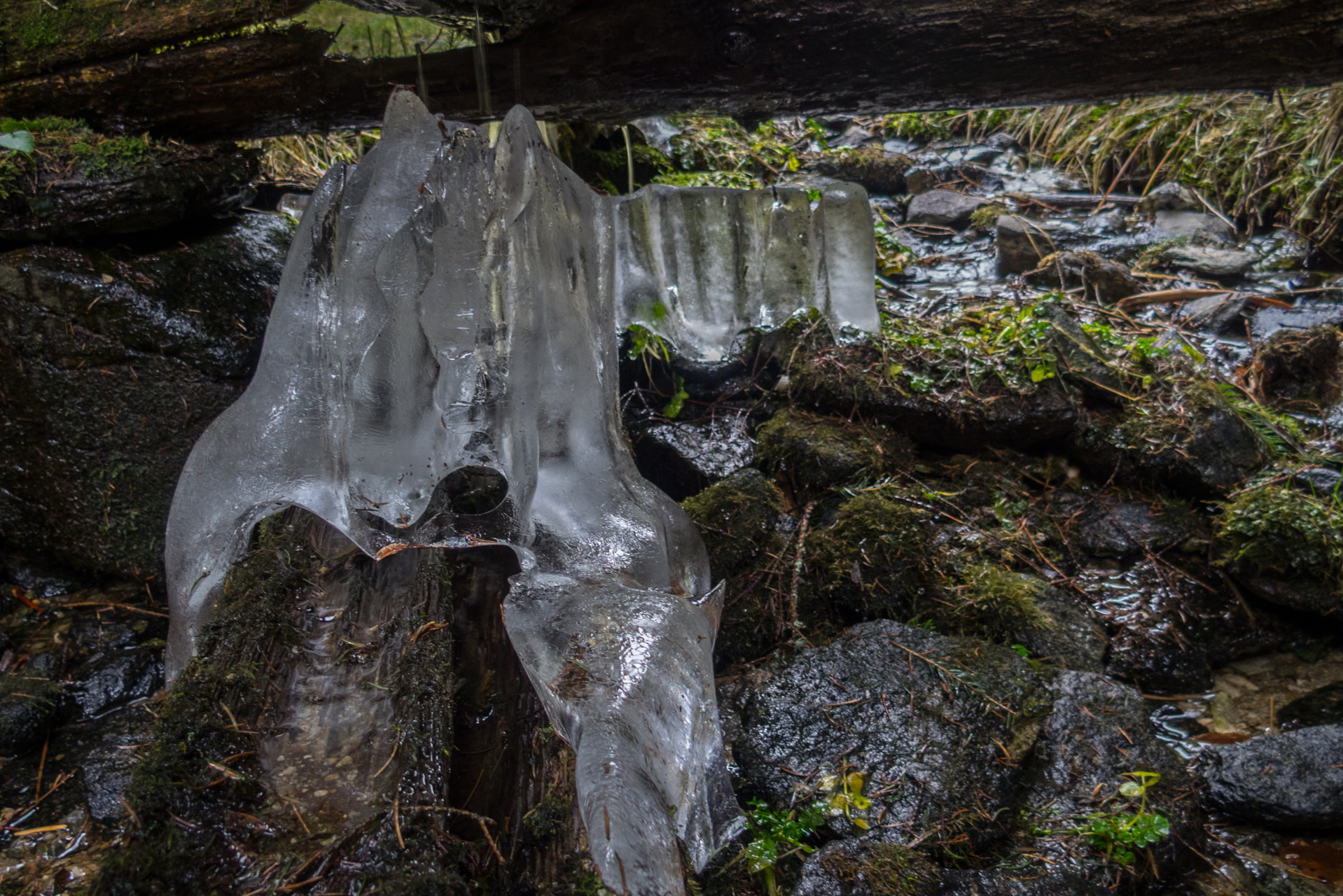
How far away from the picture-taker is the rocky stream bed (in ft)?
5.95

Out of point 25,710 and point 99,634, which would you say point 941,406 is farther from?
point 25,710

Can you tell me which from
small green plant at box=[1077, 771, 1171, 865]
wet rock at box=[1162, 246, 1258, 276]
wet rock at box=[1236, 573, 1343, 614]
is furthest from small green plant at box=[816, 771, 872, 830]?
wet rock at box=[1162, 246, 1258, 276]

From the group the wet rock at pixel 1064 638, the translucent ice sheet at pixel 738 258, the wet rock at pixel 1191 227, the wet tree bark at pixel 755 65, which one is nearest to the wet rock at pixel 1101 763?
the wet rock at pixel 1064 638

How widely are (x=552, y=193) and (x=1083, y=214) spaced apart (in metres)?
5.85

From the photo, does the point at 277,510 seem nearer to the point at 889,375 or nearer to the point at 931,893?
the point at 931,893

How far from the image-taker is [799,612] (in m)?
2.95

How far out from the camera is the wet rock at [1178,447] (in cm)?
373

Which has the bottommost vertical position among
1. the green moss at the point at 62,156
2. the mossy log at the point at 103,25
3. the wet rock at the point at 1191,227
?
the wet rock at the point at 1191,227

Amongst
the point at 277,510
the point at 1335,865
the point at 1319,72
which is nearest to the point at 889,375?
the point at 1319,72

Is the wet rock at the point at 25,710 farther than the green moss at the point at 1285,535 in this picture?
No

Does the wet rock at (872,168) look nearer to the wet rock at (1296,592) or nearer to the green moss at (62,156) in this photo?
the wet rock at (1296,592)

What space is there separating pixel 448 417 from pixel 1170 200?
6.66m

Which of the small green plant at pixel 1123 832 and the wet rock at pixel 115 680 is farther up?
the wet rock at pixel 115 680

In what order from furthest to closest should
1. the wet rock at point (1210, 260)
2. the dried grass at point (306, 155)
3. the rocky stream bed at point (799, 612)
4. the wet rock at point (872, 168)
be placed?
the wet rock at point (872, 168)
the wet rock at point (1210, 260)
the dried grass at point (306, 155)
the rocky stream bed at point (799, 612)
